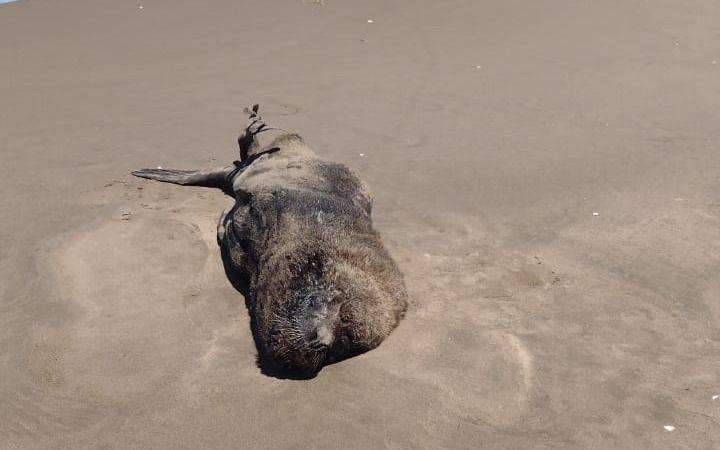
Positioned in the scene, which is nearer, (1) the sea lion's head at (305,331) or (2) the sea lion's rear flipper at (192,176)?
(1) the sea lion's head at (305,331)

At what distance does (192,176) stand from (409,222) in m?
2.10

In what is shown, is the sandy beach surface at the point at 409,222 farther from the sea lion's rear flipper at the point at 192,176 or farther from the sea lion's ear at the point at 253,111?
the sea lion's ear at the point at 253,111

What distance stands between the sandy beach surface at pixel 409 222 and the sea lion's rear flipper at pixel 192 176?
23 cm

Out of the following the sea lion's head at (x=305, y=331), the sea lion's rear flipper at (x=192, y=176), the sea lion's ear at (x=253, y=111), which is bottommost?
the sea lion's rear flipper at (x=192, y=176)

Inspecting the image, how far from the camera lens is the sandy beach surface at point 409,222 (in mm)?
3957

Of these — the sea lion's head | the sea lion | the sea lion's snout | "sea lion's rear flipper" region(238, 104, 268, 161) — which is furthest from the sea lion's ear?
the sea lion's snout

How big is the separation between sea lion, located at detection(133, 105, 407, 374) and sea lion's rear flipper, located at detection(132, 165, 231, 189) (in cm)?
57

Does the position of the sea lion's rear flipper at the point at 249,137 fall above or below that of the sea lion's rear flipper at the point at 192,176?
above

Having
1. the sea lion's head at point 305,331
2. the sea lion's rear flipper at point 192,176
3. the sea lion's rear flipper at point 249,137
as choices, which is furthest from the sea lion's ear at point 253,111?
the sea lion's head at point 305,331

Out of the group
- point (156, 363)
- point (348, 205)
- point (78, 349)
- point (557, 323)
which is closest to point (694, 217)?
point (557, 323)

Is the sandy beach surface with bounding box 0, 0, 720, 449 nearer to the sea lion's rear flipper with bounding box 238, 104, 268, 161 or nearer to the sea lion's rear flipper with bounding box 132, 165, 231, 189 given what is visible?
the sea lion's rear flipper with bounding box 132, 165, 231, 189

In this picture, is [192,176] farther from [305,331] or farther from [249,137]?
[305,331]

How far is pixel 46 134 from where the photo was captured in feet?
26.6

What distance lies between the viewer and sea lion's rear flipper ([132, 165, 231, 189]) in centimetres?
686
